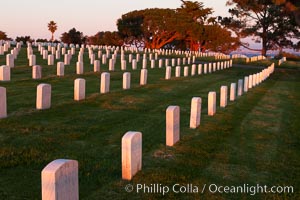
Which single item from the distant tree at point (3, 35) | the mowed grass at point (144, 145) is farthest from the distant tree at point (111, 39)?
the mowed grass at point (144, 145)

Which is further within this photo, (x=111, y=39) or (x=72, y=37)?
(x=111, y=39)

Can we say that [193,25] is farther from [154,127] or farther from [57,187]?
[57,187]

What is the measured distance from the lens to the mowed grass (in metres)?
6.30

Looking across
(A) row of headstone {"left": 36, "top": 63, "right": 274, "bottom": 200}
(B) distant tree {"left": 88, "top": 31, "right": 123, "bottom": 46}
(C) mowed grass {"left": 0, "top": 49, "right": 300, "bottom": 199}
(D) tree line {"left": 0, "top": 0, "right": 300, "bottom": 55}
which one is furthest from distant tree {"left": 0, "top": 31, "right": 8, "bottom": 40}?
(A) row of headstone {"left": 36, "top": 63, "right": 274, "bottom": 200}

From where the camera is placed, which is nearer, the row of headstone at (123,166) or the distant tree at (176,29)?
the row of headstone at (123,166)

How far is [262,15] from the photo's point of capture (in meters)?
77.6

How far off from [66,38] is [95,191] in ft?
246

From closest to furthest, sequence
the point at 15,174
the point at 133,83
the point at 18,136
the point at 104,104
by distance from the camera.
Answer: the point at 15,174 < the point at 18,136 < the point at 104,104 < the point at 133,83

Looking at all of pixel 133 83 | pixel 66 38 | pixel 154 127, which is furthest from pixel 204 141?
pixel 66 38

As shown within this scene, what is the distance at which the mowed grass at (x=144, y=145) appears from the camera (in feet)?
20.7

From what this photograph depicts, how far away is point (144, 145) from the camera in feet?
27.6

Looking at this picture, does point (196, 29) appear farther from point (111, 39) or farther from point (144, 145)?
point (144, 145)

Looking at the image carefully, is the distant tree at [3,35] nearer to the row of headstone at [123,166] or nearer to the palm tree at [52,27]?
the palm tree at [52,27]

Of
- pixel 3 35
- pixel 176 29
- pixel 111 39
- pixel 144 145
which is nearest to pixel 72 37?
pixel 111 39
